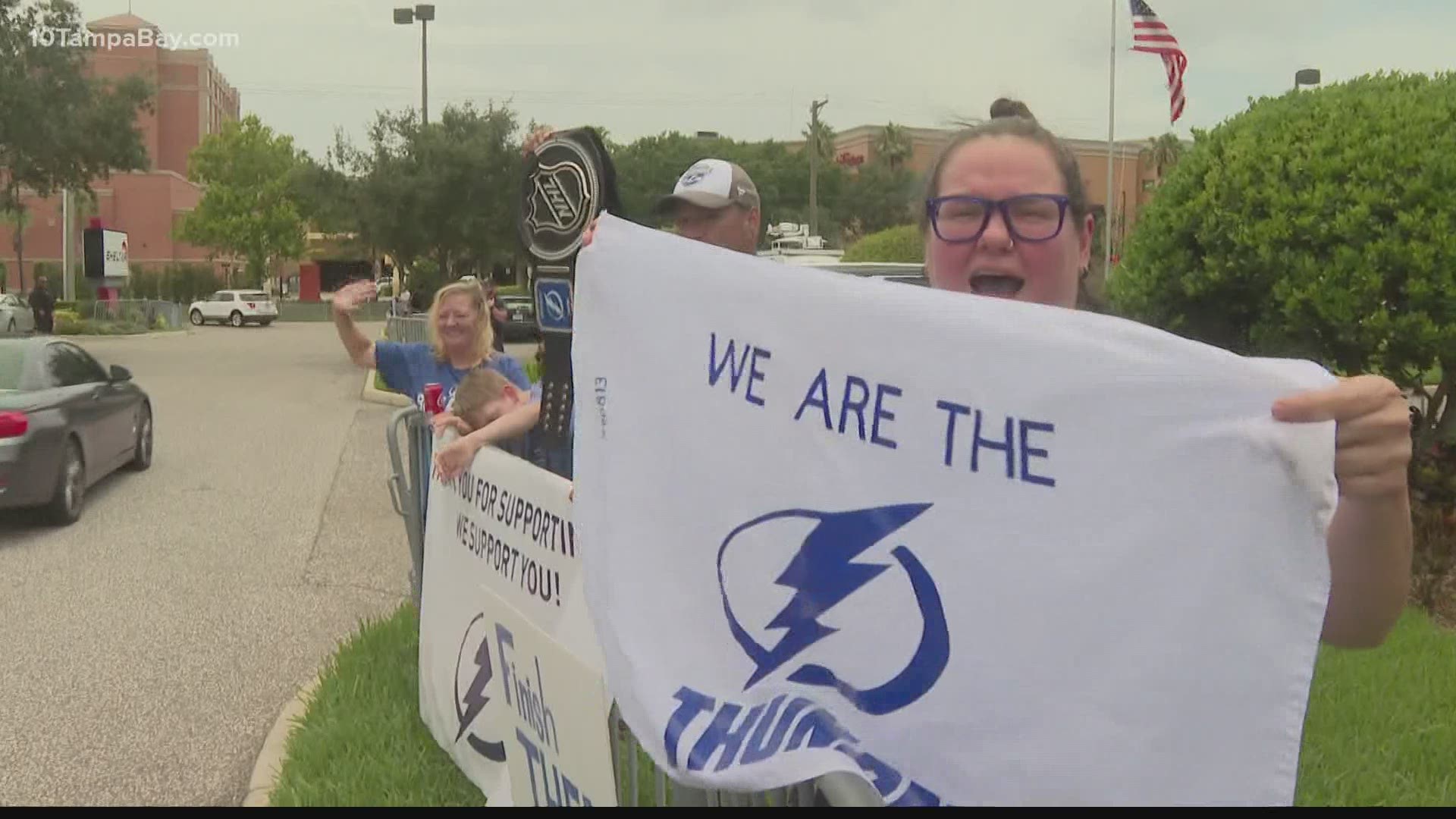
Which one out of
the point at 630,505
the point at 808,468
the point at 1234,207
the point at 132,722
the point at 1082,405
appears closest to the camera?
the point at 1082,405

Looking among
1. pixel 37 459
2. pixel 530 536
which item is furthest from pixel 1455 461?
pixel 37 459

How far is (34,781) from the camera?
13.9 ft

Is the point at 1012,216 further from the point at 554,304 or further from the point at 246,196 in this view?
the point at 246,196

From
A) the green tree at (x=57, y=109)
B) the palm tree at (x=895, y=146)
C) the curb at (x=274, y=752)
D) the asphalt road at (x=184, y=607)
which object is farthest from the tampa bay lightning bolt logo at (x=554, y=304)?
the palm tree at (x=895, y=146)

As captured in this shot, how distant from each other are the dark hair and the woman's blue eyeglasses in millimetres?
53

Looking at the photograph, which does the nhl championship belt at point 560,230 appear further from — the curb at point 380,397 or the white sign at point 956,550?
the curb at point 380,397

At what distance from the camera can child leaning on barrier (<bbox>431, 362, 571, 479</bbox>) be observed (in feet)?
11.2

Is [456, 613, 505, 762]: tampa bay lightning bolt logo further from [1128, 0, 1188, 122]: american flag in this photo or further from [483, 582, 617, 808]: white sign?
[1128, 0, 1188, 122]: american flag

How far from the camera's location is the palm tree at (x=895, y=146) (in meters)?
93.4

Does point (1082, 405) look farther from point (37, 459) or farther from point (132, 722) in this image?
point (37, 459)

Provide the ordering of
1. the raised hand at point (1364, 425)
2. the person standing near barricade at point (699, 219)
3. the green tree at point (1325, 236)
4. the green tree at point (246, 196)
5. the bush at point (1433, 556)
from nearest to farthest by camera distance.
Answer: the raised hand at point (1364, 425) < the person standing near barricade at point (699, 219) < the green tree at point (1325, 236) < the bush at point (1433, 556) < the green tree at point (246, 196)

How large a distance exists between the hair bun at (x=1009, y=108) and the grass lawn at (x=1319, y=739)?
1921mm

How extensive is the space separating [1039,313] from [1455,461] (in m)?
5.36

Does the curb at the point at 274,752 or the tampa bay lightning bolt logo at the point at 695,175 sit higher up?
the tampa bay lightning bolt logo at the point at 695,175
